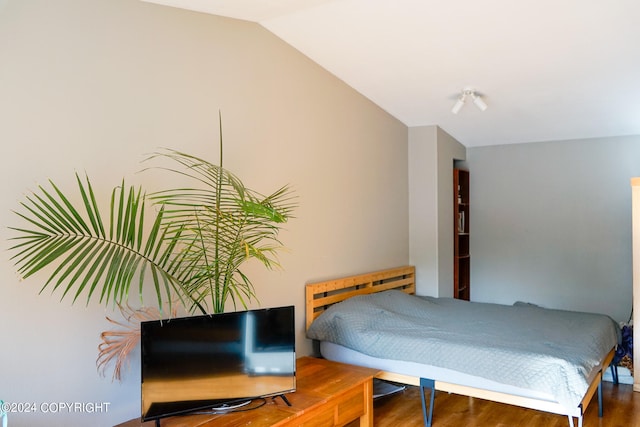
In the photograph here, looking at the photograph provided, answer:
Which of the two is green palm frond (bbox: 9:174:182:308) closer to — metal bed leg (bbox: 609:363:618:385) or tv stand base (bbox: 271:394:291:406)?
tv stand base (bbox: 271:394:291:406)

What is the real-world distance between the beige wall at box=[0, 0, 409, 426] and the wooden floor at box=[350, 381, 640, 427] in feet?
2.80

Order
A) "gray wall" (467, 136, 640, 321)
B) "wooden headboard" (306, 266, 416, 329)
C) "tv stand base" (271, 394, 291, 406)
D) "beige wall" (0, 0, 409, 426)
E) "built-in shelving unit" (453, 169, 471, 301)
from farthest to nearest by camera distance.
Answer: "built-in shelving unit" (453, 169, 471, 301), "gray wall" (467, 136, 640, 321), "wooden headboard" (306, 266, 416, 329), "tv stand base" (271, 394, 291, 406), "beige wall" (0, 0, 409, 426)

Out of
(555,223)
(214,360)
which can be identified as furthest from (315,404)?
(555,223)

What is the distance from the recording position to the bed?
2.85 m

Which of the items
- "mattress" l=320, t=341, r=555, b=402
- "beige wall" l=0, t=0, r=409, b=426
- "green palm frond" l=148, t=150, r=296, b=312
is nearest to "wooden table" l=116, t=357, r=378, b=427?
"mattress" l=320, t=341, r=555, b=402

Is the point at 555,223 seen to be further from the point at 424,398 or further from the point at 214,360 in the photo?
the point at 214,360

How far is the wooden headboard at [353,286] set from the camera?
3.79 meters

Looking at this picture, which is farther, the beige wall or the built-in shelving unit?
the built-in shelving unit

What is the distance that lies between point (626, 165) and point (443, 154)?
1.75 meters

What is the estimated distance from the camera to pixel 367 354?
3.45m

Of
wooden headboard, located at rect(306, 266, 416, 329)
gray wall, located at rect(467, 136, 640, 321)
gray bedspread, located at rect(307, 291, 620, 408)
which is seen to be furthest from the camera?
gray wall, located at rect(467, 136, 640, 321)

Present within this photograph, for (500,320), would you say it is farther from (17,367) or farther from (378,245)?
(17,367)

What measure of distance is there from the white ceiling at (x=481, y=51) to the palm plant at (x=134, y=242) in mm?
1131

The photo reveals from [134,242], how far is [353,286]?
2.23 m
